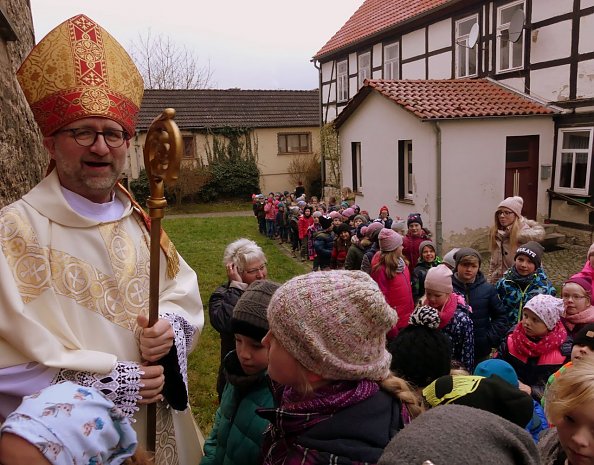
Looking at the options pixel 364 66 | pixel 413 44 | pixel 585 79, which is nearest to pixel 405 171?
pixel 585 79

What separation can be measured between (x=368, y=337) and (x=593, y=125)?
1105cm

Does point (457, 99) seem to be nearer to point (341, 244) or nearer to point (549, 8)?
point (549, 8)

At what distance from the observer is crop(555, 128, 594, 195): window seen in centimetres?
1077

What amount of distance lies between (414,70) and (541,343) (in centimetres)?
1324

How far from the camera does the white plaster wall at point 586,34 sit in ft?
32.8

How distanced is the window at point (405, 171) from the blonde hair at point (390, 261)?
308 inches

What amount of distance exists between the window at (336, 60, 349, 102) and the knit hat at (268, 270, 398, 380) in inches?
698

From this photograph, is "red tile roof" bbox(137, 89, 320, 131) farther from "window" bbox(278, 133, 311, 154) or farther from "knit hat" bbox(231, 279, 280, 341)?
"knit hat" bbox(231, 279, 280, 341)

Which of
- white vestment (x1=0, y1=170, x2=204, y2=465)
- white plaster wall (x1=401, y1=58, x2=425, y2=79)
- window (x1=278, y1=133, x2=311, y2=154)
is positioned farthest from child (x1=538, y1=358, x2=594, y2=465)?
window (x1=278, y1=133, x2=311, y2=154)

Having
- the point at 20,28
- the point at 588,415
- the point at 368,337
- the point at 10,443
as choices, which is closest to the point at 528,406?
the point at 588,415

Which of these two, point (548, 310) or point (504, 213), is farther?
point (504, 213)

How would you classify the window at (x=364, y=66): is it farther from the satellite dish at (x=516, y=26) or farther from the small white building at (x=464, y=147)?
the satellite dish at (x=516, y=26)

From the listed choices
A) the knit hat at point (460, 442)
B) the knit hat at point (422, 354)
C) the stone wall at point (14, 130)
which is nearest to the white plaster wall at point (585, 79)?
the knit hat at point (422, 354)

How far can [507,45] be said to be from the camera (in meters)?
12.0
